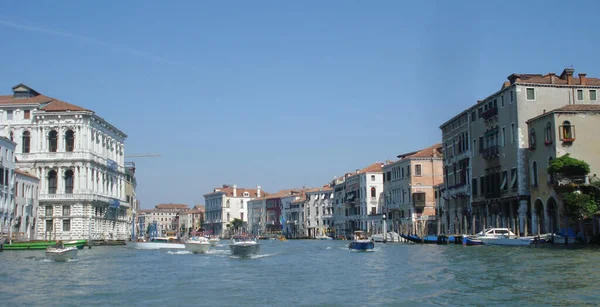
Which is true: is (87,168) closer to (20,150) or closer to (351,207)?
(20,150)

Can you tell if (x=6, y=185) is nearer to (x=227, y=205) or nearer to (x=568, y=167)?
(x=568, y=167)

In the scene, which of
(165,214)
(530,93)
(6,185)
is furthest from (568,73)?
(165,214)

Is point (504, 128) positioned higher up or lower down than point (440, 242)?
higher up

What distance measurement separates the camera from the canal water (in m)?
15.8

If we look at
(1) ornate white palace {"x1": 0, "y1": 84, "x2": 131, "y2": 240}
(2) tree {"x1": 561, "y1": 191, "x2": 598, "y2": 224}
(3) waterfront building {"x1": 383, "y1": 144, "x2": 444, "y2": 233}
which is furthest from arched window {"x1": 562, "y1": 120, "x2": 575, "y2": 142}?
(1) ornate white palace {"x1": 0, "y1": 84, "x2": 131, "y2": 240}

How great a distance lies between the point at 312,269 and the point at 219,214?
4096 inches

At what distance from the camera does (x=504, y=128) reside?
42906mm

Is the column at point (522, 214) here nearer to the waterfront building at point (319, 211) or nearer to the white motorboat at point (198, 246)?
the white motorboat at point (198, 246)

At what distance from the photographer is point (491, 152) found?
44562mm

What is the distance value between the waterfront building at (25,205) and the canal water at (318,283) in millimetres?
18193

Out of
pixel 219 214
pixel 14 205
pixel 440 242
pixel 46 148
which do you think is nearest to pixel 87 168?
pixel 46 148

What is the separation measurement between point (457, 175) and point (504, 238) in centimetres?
1526

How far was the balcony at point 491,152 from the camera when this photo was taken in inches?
1725

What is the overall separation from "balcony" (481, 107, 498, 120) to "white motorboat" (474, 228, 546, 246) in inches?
319
